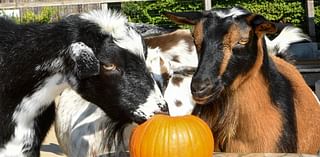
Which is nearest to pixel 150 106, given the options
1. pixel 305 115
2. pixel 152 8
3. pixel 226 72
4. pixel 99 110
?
pixel 226 72

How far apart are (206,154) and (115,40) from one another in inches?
29.0

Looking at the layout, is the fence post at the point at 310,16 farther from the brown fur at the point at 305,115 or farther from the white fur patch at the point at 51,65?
the white fur patch at the point at 51,65

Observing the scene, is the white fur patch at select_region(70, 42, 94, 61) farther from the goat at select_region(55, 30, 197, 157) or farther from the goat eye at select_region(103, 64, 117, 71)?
the goat at select_region(55, 30, 197, 157)

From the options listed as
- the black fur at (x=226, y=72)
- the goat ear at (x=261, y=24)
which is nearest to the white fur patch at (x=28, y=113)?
the black fur at (x=226, y=72)

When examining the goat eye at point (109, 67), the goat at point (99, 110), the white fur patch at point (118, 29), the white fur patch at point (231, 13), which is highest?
the white fur patch at point (231, 13)

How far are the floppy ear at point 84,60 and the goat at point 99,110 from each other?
2.24ft

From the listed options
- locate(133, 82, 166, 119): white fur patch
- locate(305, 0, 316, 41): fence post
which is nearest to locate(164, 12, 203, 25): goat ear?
locate(133, 82, 166, 119): white fur patch

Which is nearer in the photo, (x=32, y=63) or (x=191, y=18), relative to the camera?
(x=32, y=63)

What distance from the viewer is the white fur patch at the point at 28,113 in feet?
10.1

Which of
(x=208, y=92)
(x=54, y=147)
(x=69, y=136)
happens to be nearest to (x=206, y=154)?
(x=208, y=92)

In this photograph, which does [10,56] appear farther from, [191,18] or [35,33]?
[191,18]

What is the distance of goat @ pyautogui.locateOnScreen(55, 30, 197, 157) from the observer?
392 centimetres

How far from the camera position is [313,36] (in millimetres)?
9750

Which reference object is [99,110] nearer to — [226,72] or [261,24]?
[226,72]
